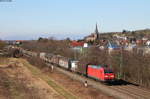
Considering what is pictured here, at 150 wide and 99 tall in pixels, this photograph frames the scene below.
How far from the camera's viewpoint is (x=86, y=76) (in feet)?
163

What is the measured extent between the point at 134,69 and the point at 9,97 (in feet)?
73.1

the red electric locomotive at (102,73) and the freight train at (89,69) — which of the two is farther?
the freight train at (89,69)

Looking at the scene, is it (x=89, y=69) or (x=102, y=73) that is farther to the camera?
(x=89, y=69)

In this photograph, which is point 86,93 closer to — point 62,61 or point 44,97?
point 44,97

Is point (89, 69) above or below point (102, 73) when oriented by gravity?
below

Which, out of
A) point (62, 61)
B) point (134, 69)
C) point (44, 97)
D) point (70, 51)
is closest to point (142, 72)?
point (134, 69)

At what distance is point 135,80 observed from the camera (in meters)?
44.5

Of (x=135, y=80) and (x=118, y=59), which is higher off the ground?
(x=118, y=59)

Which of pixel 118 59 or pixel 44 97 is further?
pixel 118 59

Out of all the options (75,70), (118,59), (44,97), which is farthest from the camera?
(75,70)

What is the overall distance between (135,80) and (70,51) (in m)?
51.2

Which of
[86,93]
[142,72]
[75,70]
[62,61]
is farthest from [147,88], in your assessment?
[62,61]

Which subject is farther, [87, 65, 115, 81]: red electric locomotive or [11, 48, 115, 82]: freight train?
[11, 48, 115, 82]: freight train

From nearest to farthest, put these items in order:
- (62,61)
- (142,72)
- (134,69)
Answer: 1. (142,72)
2. (134,69)
3. (62,61)
